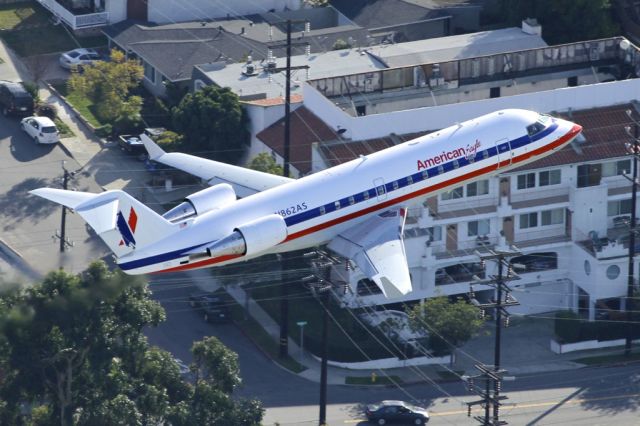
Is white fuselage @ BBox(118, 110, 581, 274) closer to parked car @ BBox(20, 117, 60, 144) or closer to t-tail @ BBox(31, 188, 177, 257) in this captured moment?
t-tail @ BBox(31, 188, 177, 257)

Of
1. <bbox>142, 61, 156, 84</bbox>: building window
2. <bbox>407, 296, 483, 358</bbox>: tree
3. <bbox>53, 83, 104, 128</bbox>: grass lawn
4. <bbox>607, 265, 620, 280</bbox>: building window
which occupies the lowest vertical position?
<bbox>407, 296, 483, 358</bbox>: tree

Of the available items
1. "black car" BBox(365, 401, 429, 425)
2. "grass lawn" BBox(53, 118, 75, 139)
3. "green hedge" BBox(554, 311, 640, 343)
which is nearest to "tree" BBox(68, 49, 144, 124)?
"grass lawn" BBox(53, 118, 75, 139)

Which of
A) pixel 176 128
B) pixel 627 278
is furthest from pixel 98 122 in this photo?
pixel 627 278

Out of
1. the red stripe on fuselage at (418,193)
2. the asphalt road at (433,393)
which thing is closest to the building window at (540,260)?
the asphalt road at (433,393)

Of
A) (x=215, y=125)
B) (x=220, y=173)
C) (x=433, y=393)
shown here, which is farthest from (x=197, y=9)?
(x=433, y=393)

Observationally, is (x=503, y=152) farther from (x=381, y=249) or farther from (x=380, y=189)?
(x=381, y=249)

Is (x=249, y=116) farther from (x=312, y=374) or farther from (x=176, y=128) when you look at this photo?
(x=312, y=374)
